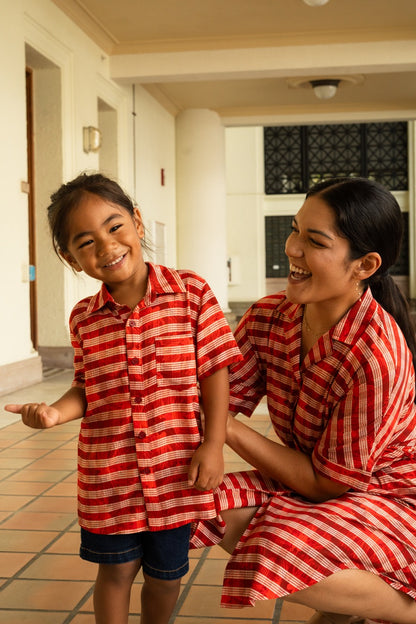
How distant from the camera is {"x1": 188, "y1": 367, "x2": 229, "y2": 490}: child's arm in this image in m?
1.43

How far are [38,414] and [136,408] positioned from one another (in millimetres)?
188

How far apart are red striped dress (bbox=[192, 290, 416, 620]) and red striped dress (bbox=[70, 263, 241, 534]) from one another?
0.49 ft

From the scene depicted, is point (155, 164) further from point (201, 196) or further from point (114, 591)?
point (114, 591)

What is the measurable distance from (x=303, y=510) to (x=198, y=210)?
9.54 meters

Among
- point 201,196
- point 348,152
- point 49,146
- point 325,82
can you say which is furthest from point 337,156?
point 49,146

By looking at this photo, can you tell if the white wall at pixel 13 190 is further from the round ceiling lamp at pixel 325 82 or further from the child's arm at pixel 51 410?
the round ceiling lamp at pixel 325 82

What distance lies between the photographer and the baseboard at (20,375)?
532cm

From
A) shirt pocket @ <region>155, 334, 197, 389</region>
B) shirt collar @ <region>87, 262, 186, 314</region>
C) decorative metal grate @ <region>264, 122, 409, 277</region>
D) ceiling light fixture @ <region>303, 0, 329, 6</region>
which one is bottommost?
shirt pocket @ <region>155, 334, 197, 389</region>

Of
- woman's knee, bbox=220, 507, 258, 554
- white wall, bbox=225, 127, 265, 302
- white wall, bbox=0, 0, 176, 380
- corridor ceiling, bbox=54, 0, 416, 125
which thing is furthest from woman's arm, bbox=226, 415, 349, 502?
white wall, bbox=225, 127, 265, 302

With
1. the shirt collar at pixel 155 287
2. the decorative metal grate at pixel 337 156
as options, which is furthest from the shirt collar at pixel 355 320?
the decorative metal grate at pixel 337 156

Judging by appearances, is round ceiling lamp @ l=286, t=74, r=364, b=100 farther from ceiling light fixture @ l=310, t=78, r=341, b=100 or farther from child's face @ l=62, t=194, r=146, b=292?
child's face @ l=62, t=194, r=146, b=292

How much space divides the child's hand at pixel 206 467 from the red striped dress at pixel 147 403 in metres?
0.05

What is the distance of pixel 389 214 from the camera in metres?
1.54

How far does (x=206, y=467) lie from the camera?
142cm
